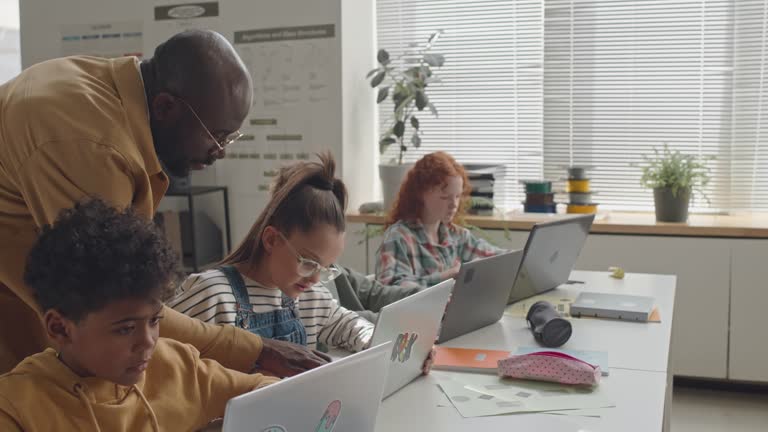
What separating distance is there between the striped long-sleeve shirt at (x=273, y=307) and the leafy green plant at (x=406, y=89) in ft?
6.95

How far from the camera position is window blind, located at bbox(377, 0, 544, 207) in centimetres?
435

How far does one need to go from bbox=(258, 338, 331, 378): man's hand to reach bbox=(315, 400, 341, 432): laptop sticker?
335 mm

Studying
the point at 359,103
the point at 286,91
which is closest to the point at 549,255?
the point at 359,103

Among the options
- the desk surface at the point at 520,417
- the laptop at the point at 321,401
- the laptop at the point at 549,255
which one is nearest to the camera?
the laptop at the point at 321,401

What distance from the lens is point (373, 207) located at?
13.8 feet

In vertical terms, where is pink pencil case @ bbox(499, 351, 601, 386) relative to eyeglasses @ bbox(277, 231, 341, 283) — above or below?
below

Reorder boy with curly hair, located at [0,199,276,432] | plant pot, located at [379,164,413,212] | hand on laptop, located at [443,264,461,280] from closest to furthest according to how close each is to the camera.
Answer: boy with curly hair, located at [0,199,276,432] < hand on laptop, located at [443,264,461,280] < plant pot, located at [379,164,413,212]

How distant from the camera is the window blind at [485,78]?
4.35m

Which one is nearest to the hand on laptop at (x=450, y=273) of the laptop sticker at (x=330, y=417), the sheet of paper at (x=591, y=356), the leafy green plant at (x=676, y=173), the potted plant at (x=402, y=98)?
the sheet of paper at (x=591, y=356)

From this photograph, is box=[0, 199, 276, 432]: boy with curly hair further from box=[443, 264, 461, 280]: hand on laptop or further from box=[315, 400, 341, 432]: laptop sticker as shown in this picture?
box=[443, 264, 461, 280]: hand on laptop

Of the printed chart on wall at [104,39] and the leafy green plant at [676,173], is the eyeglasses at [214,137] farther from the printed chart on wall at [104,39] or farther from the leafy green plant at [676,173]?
the printed chart on wall at [104,39]

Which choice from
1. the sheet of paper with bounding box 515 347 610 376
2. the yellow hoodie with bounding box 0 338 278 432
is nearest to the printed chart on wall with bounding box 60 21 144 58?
the sheet of paper with bounding box 515 347 610 376

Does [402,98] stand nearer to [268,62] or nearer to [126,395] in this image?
[268,62]

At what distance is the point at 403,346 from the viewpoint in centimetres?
170
